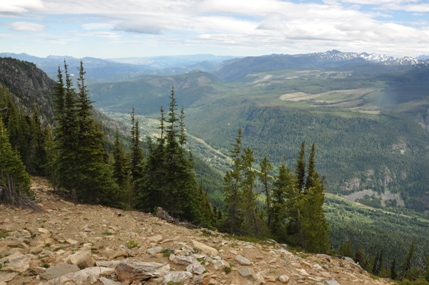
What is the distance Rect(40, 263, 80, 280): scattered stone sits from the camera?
36.2 feet

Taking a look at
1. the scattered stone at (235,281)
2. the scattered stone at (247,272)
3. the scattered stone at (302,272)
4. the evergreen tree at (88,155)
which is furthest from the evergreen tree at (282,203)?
the scattered stone at (235,281)

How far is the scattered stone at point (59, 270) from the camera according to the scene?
11.0 metres

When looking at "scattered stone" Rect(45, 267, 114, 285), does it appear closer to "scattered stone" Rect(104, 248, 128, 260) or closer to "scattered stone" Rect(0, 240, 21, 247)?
"scattered stone" Rect(104, 248, 128, 260)

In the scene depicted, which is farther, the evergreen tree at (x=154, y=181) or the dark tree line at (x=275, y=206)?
the evergreen tree at (x=154, y=181)

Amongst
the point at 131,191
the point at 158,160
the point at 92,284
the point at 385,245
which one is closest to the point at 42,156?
the point at 131,191

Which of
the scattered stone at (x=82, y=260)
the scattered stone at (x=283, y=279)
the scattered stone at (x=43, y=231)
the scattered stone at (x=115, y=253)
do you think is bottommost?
the scattered stone at (x=283, y=279)

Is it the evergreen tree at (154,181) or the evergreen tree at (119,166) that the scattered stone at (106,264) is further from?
the evergreen tree at (119,166)

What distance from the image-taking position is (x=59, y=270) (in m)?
11.5

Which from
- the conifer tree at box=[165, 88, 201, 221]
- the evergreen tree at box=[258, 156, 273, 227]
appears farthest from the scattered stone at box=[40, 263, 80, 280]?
the evergreen tree at box=[258, 156, 273, 227]

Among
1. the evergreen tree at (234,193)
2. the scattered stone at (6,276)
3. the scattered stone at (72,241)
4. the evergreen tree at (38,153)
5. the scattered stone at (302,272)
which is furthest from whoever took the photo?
the evergreen tree at (38,153)

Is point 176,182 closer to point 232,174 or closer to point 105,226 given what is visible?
point 232,174

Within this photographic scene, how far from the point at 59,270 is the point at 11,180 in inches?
645

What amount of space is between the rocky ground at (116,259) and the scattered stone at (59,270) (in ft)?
0.05

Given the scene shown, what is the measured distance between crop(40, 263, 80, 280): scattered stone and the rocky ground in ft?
0.05
